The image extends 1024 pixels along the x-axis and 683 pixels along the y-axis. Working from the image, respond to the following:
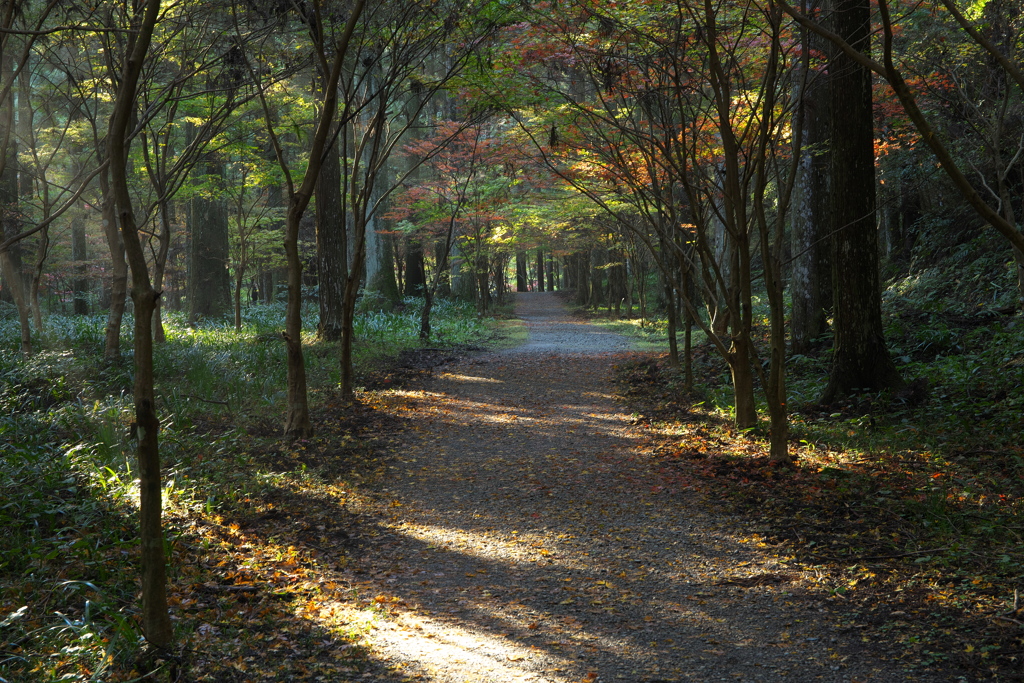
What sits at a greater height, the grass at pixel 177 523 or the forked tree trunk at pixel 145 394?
the forked tree trunk at pixel 145 394

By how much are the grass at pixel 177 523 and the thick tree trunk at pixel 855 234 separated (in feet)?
17.7

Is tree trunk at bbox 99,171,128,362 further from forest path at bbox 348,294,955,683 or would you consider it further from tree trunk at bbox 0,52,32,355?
forest path at bbox 348,294,955,683

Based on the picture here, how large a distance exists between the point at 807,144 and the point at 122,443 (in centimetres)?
1066

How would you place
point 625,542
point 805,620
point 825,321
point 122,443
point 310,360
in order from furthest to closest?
1. point 310,360
2. point 825,321
3. point 122,443
4. point 625,542
5. point 805,620

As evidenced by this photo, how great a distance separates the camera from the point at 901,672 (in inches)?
116

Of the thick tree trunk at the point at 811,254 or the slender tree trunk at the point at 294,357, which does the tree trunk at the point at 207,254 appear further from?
the thick tree trunk at the point at 811,254

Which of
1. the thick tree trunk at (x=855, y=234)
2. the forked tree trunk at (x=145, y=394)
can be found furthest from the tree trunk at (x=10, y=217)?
the thick tree trunk at (x=855, y=234)

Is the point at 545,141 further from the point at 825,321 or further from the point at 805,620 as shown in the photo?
the point at 805,620

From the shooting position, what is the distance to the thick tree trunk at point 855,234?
728cm

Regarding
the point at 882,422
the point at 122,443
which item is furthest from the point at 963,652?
the point at 122,443

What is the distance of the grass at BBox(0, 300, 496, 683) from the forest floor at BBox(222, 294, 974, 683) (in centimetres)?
22

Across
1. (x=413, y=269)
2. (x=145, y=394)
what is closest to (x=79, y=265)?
(x=413, y=269)

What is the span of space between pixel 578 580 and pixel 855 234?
5.27 metres

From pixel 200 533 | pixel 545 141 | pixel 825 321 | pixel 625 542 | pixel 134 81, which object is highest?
pixel 545 141
